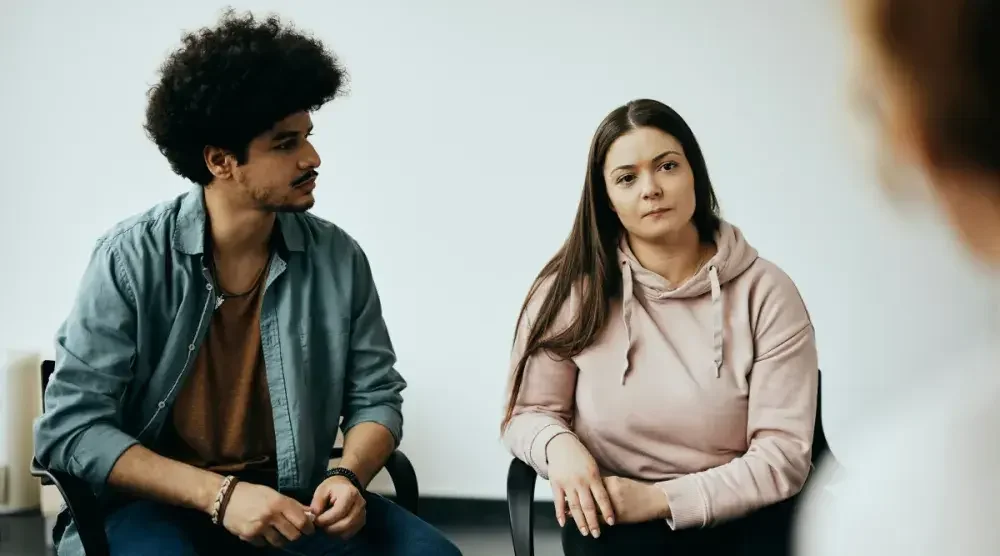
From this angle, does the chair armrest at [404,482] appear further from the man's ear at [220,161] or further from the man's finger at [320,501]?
the man's ear at [220,161]

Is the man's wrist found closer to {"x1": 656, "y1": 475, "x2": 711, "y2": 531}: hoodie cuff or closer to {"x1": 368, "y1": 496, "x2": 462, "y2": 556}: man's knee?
{"x1": 368, "y1": 496, "x2": 462, "y2": 556}: man's knee

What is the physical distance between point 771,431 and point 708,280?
0.25 metres

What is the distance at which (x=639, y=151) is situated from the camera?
5.04 feet

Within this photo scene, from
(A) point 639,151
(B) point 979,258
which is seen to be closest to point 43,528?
(A) point 639,151

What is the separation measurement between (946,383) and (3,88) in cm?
204

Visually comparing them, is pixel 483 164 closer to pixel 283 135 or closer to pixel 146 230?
pixel 283 135

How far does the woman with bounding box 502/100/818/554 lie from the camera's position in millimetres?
1441

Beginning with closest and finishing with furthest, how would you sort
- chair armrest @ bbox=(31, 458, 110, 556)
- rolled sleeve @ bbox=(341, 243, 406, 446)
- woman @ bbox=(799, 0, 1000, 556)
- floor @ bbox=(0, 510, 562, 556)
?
woman @ bbox=(799, 0, 1000, 556) < chair armrest @ bbox=(31, 458, 110, 556) < rolled sleeve @ bbox=(341, 243, 406, 446) < floor @ bbox=(0, 510, 562, 556)

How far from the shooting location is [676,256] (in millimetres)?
1567

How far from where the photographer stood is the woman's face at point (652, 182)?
1529 millimetres

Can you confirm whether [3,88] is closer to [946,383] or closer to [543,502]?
[543,502]

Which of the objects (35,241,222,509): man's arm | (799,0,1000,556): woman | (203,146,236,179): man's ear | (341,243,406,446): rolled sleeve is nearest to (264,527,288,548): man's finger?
(35,241,222,509): man's arm

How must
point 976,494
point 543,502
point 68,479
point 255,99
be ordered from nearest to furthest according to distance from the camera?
point 976,494 < point 68,479 < point 255,99 < point 543,502

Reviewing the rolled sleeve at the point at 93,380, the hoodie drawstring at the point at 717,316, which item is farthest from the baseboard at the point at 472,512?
the rolled sleeve at the point at 93,380
